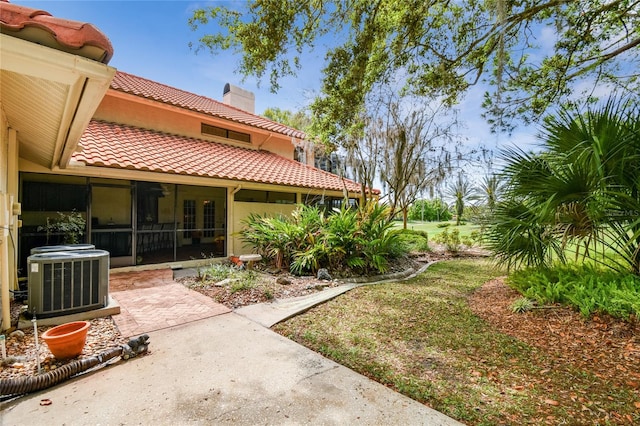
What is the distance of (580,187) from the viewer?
4262 mm

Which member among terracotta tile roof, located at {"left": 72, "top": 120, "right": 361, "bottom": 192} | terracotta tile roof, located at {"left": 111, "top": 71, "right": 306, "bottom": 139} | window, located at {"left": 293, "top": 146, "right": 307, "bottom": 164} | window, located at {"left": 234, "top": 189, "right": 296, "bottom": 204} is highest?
terracotta tile roof, located at {"left": 111, "top": 71, "right": 306, "bottom": 139}

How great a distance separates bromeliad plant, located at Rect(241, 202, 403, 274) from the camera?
26.2 feet

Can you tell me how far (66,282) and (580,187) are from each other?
7681 millimetres

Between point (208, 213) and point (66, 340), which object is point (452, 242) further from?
point (66, 340)

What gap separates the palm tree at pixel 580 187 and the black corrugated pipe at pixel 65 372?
580 cm

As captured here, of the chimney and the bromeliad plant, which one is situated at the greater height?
the chimney

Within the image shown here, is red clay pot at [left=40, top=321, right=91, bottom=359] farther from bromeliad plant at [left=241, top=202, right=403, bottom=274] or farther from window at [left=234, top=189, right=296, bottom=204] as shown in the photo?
window at [left=234, top=189, right=296, bottom=204]

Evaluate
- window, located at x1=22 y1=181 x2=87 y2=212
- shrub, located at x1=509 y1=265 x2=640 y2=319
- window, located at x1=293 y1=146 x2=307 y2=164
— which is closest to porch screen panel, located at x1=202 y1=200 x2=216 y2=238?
window, located at x1=293 y1=146 x2=307 y2=164

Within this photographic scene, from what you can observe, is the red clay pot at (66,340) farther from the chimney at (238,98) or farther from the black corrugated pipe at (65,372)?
the chimney at (238,98)

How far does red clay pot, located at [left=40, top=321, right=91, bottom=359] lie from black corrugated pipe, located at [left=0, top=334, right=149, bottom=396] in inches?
7.1

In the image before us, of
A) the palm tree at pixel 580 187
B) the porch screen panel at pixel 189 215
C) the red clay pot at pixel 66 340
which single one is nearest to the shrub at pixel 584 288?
the palm tree at pixel 580 187

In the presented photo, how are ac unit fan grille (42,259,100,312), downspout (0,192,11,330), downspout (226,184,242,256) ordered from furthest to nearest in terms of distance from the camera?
downspout (226,184,242,256) → ac unit fan grille (42,259,100,312) → downspout (0,192,11,330)

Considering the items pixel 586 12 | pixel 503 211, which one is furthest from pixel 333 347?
pixel 586 12

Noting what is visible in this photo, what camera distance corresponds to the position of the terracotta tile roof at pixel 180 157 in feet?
24.5
